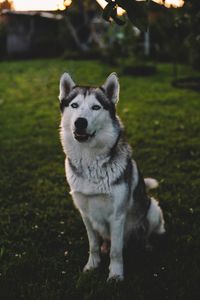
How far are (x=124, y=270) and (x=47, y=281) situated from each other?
82 cm

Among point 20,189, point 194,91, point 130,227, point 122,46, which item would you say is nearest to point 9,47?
point 122,46

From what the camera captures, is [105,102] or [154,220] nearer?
[105,102]

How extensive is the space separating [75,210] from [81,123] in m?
2.39

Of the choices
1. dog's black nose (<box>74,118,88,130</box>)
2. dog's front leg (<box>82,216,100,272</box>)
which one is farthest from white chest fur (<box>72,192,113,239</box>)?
dog's black nose (<box>74,118,88,130</box>)

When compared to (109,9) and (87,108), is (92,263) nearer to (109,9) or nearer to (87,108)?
(87,108)

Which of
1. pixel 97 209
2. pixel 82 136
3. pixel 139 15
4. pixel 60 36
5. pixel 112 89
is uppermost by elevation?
pixel 139 15

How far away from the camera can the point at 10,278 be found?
4074 millimetres

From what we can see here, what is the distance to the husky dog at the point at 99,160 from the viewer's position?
149 inches

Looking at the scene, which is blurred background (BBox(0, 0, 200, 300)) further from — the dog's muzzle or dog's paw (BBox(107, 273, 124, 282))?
the dog's muzzle

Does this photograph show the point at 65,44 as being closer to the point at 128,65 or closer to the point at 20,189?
the point at 128,65

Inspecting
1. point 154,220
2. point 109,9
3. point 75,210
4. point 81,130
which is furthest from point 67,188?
point 109,9

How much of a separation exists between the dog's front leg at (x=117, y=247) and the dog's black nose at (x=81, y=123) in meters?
0.95

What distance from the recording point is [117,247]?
4.08m

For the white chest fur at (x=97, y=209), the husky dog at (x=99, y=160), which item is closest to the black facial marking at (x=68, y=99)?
the husky dog at (x=99, y=160)
